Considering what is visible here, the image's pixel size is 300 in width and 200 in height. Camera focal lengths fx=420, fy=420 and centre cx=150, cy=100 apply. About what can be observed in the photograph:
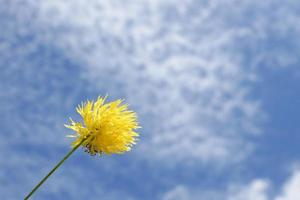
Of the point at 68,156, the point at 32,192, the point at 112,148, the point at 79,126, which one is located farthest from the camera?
the point at 79,126

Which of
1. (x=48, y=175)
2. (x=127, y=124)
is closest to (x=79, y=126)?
(x=127, y=124)

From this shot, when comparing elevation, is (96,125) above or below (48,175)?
above

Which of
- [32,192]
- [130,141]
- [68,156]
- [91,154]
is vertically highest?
[130,141]

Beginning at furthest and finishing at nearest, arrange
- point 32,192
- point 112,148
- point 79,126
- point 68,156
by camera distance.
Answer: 1. point 79,126
2. point 112,148
3. point 68,156
4. point 32,192

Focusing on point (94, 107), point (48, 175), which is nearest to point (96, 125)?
point (94, 107)

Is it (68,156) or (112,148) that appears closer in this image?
(68,156)

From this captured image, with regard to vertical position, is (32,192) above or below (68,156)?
below

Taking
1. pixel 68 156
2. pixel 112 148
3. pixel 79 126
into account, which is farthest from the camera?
pixel 79 126

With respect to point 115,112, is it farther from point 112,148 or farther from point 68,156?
point 68,156

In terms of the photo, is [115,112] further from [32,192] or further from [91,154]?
[32,192]
